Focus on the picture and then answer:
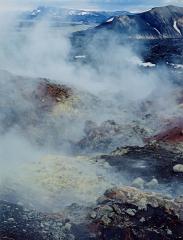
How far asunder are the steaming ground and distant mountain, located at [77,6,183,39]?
95251mm

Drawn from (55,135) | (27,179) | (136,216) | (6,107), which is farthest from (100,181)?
(6,107)

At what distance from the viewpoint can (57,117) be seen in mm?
29875

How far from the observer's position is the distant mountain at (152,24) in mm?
148875

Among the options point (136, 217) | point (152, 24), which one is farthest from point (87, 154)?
point (152, 24)

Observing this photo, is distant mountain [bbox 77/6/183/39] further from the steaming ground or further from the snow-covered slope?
the steaming ground

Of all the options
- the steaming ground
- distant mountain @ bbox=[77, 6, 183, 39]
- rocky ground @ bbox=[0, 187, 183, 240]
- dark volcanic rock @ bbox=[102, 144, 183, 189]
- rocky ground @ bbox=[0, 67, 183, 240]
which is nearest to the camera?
rocky ground @ bbox=[0, 187, 183, 240]

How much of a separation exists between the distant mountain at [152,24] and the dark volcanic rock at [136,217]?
13291 cm

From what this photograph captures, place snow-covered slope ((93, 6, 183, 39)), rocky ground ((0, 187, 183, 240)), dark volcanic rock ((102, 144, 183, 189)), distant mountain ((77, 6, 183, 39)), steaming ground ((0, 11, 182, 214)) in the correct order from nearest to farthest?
rocky ground ((0, 187, 183, 240)) < steaming ground ((0, 11, 182, 214)) < dark volcanic rock ((102, 144, 183, 189)) < distant mountain ((77, 6, 183, 39)) < snow-covered slope ((93, 6, 183, 39))

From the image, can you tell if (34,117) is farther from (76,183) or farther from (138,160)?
(76,183)

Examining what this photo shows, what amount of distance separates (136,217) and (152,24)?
148m

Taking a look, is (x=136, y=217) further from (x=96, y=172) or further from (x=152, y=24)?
(x=152, y=24)

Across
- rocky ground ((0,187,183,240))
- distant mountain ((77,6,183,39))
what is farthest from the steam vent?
distant mountain ((77,6,183,39))

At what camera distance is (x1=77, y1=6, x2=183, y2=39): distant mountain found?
148875 millimetres

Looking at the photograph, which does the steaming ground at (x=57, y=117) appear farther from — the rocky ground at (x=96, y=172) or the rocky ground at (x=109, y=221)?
the rocky ground at (x=109, y=221)
